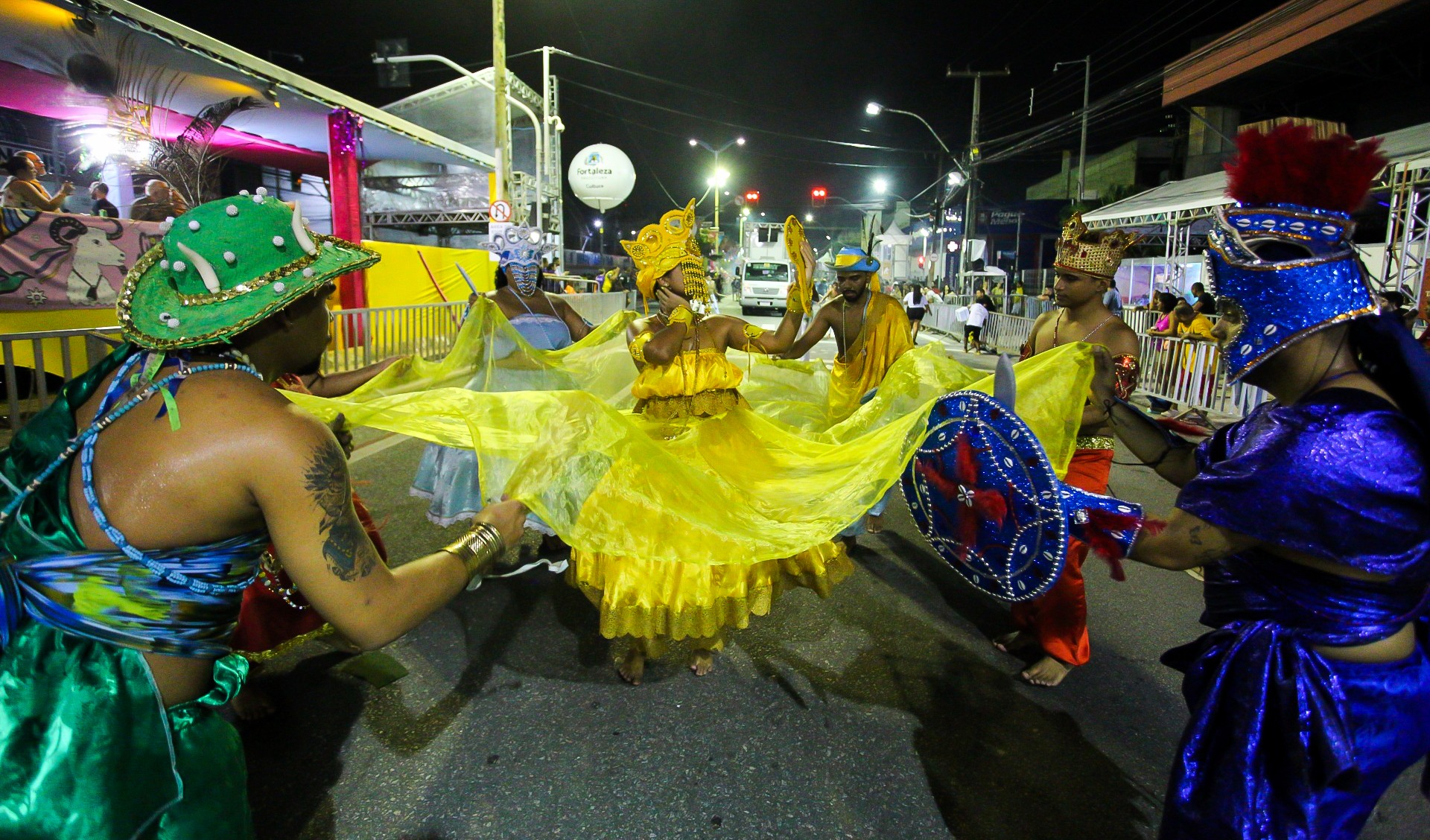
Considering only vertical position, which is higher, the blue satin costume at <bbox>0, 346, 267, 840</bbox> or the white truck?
the white truck

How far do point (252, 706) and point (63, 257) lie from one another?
23.6ft

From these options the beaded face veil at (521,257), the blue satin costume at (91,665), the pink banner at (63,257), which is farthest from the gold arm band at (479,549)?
the pink banner at (63,257)

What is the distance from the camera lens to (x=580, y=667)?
3.57 metres

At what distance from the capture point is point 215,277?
1.48 metres

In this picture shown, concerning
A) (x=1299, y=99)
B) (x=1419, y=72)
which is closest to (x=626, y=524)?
(x=1419, y=72)

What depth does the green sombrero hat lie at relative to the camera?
1470 mm

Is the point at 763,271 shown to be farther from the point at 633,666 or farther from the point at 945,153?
the point at 633,666

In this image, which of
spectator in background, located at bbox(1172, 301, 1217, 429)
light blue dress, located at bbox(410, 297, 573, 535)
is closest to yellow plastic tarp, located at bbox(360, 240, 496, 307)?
light blue dress, located at bbox(410, 297, 573, 535)

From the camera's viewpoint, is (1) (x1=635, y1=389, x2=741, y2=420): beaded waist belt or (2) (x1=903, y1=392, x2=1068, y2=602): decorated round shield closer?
(2) (x1=903, y1=392, x2=1068, y2=602): decorated round shield

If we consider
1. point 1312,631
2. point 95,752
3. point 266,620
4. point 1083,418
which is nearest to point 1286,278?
point 1312,631

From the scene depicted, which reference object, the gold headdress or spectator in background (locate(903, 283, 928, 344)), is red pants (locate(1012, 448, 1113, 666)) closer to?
the gold headdress

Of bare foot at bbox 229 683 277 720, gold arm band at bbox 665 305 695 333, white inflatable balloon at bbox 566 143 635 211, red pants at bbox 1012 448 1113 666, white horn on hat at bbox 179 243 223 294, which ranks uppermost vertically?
white inflatable balloon at bbox 566 143 635 211

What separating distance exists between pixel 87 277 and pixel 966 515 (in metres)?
9.55

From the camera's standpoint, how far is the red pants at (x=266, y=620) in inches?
118
